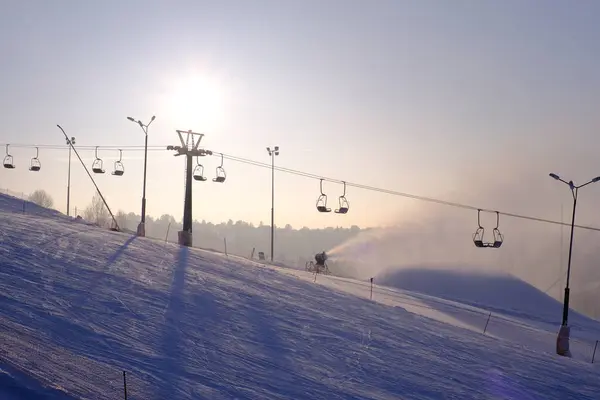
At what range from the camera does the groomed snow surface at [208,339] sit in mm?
9930

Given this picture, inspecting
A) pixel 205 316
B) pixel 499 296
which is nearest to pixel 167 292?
pixel 205 316

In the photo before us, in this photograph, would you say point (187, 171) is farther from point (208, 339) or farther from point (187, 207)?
point (208, 339)

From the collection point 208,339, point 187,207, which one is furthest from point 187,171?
point 208,339

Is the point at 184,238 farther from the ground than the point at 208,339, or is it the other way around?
the point at 184,238

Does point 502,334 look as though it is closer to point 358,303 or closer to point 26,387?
point 358,303

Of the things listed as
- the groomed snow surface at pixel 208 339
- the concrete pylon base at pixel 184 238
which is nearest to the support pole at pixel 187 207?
the concrete pylon base at pixel 184 238

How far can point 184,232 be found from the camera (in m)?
32.3

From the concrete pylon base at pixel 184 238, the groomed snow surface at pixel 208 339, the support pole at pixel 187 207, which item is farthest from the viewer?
Result: the concrete pylon base at pixel 184 238

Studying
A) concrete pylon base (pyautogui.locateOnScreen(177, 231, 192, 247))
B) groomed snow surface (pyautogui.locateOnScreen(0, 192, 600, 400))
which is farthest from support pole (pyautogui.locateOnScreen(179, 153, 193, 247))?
groomed snow surface (pyautogui.locateOnScreen(0, 192, 600, 400))

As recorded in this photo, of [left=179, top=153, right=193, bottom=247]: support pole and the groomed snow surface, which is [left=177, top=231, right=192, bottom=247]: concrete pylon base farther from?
the groomed snow surface

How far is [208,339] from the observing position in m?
13.5

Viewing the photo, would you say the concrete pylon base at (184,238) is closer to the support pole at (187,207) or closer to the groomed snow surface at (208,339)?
the support pole at (187,207)

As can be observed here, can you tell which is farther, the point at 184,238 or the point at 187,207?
the point at 184,238

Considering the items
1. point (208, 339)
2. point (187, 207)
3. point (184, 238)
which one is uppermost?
point (187, 207)
